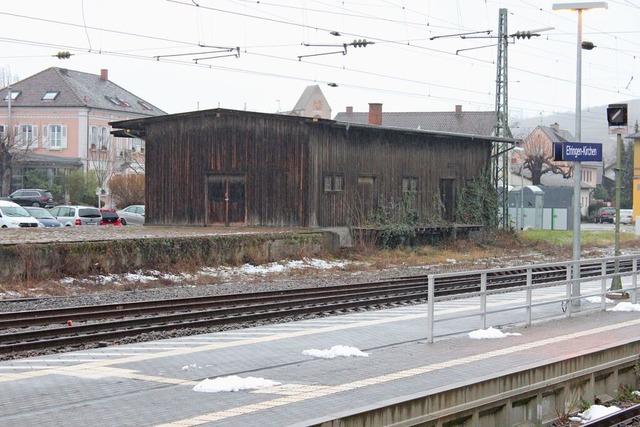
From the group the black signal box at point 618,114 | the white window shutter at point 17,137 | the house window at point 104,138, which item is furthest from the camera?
the house window at point 104,138

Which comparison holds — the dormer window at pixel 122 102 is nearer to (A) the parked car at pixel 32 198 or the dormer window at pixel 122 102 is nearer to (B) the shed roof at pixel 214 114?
(A) the parked car at pixel 32 198

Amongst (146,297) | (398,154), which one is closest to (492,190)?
(398,154)

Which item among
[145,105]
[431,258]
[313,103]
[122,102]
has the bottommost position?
[431,258]

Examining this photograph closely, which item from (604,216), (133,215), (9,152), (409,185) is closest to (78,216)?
(133,215)

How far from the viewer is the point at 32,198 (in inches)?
2322

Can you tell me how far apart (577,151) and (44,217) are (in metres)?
32.6

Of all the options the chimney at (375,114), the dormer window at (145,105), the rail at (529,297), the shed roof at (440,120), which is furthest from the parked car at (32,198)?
the shed roof at (440,120)

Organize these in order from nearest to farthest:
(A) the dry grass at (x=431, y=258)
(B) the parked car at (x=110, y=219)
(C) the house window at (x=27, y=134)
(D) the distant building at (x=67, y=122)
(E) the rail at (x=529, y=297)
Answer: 1. (E) the rail at (x=529, y=297)
2. (A) the dry grass at (x=431, y=258)
3. (B) the parked car at (x=110, y=219)
4. (C) the house window at (x=27, y=134)
5. (D) the distant building at (x=67, y=122)

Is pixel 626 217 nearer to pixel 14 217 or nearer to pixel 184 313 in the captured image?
pixel 14 217

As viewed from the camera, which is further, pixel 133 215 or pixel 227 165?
pixel 133 215

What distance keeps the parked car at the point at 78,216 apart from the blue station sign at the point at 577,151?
32190 mm

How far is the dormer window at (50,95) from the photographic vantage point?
7691 cm

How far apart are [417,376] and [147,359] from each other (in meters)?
3.94

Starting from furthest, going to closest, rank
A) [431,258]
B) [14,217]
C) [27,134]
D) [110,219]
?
[27,134] → [110,219] → [14,217] → [431,258]
